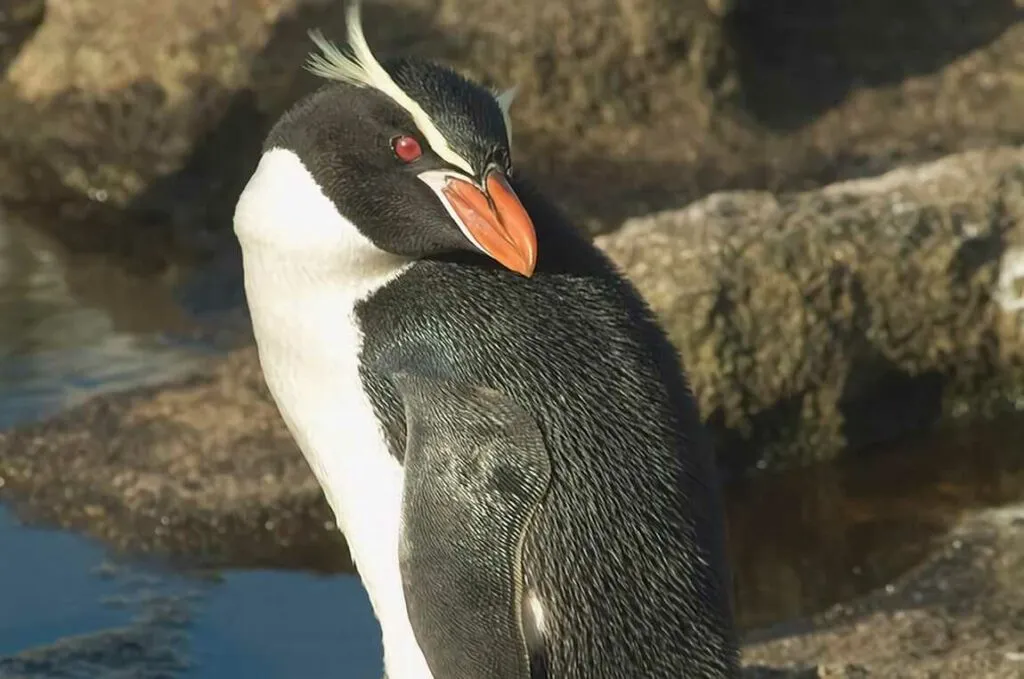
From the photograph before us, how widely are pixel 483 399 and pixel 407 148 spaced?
1.66 ft

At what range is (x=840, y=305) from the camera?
668 cm

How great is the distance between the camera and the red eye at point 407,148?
3.63 m

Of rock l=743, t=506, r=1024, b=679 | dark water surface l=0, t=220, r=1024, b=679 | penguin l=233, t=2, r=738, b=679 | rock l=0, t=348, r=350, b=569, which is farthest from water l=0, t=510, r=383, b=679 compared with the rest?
penguin l=233, t=2, r=738, b=679

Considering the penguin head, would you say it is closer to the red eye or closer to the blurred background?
the red eye

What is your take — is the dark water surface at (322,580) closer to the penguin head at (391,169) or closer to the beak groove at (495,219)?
the penguin head at (391,169)

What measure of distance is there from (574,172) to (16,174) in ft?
10.5

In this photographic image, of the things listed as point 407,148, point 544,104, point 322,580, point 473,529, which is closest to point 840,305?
point 322,580

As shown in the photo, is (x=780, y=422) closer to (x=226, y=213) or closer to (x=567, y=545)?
(x=567, y=545)

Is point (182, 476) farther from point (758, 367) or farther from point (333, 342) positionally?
point (333, 342)

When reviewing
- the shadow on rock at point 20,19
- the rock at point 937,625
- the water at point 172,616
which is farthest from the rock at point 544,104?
the rock at point 937,625

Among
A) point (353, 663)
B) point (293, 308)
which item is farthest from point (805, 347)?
point (293, 308)

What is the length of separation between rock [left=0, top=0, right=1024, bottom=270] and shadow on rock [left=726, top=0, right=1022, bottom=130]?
2 cm

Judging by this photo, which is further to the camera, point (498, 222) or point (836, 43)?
point (836, 43)

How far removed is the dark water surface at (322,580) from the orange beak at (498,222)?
2351mm
